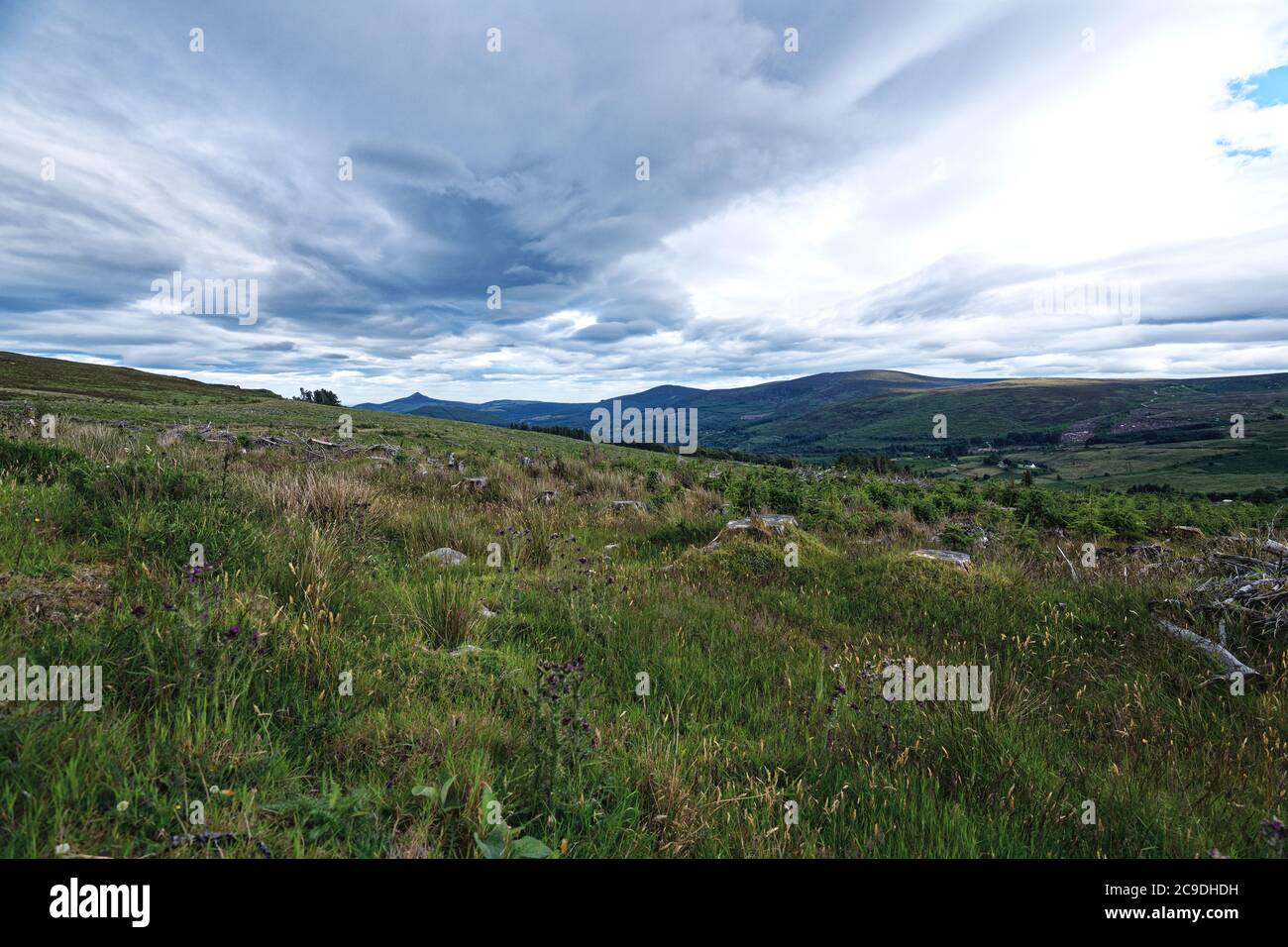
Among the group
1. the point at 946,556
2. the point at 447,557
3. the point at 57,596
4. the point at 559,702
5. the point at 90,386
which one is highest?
the point at 90,386

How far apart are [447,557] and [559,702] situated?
390 cm

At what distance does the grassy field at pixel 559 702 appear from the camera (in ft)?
6.97

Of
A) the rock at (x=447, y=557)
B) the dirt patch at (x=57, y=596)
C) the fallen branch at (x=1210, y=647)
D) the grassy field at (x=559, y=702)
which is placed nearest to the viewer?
the grassy field at (x=559, y=702)

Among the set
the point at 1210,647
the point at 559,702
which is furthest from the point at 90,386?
the point at 1210,647

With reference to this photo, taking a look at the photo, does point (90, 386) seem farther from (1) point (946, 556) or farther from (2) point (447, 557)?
(1) point (946, 556)

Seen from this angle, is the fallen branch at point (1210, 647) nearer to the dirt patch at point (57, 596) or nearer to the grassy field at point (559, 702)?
the grassy field at point (559, 702)

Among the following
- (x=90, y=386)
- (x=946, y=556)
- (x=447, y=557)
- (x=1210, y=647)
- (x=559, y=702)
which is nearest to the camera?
(x=559, y=702)

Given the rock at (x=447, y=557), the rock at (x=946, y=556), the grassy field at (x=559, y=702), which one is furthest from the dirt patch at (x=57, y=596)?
the rock at (x=946, y=556)

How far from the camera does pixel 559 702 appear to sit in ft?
9.85

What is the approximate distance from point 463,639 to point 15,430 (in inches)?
415

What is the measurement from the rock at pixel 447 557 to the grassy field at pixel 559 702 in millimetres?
299

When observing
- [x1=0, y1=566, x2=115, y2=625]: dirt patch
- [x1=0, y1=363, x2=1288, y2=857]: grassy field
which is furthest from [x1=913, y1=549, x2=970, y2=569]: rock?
[x1=0, y1=566, x2=115, y2=625]: dirt patch

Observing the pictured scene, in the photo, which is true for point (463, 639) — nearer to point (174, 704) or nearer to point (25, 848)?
point (174, 704)

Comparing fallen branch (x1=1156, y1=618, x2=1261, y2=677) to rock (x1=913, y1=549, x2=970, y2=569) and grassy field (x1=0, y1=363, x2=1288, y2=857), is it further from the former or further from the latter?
rock (x1=913, y1=549, x2=970, y2=569)
